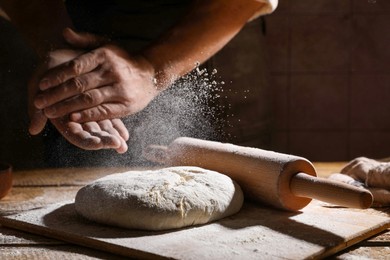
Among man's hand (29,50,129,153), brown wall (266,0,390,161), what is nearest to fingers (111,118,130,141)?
man's hand (29,50,129,153)

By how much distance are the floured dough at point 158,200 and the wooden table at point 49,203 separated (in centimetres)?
10

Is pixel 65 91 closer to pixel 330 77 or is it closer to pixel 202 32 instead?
pixel 202 32

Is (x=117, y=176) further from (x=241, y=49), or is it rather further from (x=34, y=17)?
(x=241, y=49)

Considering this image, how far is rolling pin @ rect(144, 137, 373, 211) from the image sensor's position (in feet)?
4.76

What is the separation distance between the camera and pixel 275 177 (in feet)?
5.12

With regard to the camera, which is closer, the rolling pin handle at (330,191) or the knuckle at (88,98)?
the rolling pin handle at (330,191)

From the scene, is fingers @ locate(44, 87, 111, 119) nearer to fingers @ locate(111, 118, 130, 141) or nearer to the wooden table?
fingers @ locate(111, 118, 130, 141)

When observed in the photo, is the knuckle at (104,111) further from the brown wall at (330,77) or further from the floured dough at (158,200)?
the brown wall at (330,77)

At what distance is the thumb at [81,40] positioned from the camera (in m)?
2.04

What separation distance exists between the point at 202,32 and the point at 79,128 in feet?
2.23

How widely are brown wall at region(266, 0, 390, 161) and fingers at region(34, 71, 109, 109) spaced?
1.59 m

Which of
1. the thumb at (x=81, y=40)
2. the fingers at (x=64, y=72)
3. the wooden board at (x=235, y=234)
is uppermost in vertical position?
the thumb at (x=81, y=40)

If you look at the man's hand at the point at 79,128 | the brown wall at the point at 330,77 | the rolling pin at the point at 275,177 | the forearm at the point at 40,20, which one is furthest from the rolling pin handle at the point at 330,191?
the brown wall at the point at 330,77

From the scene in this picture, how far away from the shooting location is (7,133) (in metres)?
2.86
